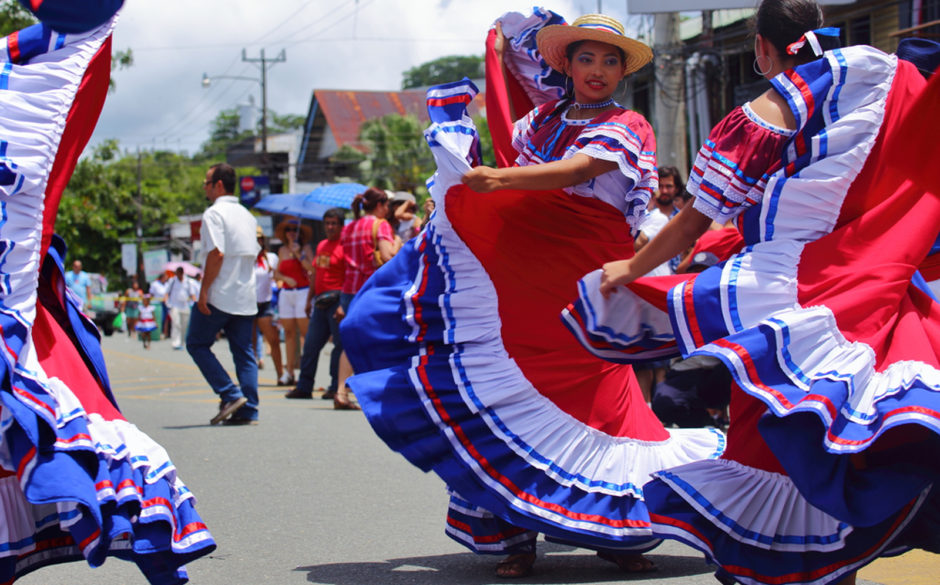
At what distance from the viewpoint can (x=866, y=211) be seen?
302 centimetres

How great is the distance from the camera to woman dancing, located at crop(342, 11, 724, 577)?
3.83m

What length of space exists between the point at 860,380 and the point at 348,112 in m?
54.9

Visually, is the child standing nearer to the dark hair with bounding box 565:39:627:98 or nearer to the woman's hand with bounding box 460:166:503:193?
the dark hair with bounding box 565:39:627:98

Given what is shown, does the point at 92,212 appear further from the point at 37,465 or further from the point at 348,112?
the point at 37,465

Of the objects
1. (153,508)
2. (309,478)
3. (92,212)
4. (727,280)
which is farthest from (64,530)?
(92,212)

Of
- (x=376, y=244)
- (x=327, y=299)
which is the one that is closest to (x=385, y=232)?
(x=376, y=244)

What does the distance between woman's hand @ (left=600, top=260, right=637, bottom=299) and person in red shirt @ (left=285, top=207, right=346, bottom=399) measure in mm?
7199

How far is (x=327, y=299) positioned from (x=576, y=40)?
6.65 meters

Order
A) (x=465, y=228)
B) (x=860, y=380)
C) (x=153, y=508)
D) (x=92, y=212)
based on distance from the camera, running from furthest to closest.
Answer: (x=92, y=212) < (x=465, y=228) < (x=153, y=508) < (x=860, y=380)

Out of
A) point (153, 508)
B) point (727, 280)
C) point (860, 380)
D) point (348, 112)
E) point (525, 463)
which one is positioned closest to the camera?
point (860, 380)

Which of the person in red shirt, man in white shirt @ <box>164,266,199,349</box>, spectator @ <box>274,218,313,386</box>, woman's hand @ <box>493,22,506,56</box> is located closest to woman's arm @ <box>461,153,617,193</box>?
woman's hand @ <box>493,22,506,56</box>

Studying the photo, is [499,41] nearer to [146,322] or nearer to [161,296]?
[146,322]

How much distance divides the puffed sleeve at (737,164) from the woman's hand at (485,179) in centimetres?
85

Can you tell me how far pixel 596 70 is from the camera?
13.5ft
